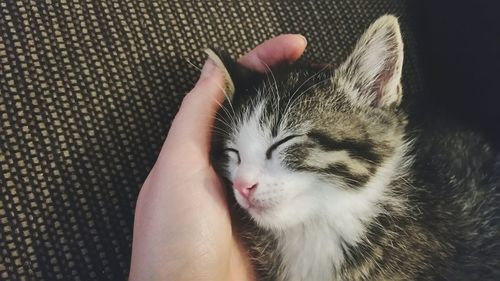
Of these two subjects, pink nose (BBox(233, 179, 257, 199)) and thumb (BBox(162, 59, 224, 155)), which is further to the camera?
thumb (BBox(162, 59, 224, 155))

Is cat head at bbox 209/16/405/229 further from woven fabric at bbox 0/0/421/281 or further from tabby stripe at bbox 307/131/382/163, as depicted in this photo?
woven fabric at bbox 0/0/421/281

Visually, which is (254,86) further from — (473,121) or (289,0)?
(473,121)

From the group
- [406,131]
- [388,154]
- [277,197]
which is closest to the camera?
[277,197]

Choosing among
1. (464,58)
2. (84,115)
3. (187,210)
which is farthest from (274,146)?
(464,58)

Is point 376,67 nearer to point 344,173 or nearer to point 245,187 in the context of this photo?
point 344,173

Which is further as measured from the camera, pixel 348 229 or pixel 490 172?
pixel 490 172

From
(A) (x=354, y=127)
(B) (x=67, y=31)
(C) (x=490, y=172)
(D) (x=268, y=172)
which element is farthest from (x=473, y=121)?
(B) (x=67, y=31)

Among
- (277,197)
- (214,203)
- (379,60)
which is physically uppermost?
(379,60)

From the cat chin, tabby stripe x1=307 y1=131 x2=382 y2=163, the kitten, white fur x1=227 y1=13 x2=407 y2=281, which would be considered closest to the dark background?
the kitten
